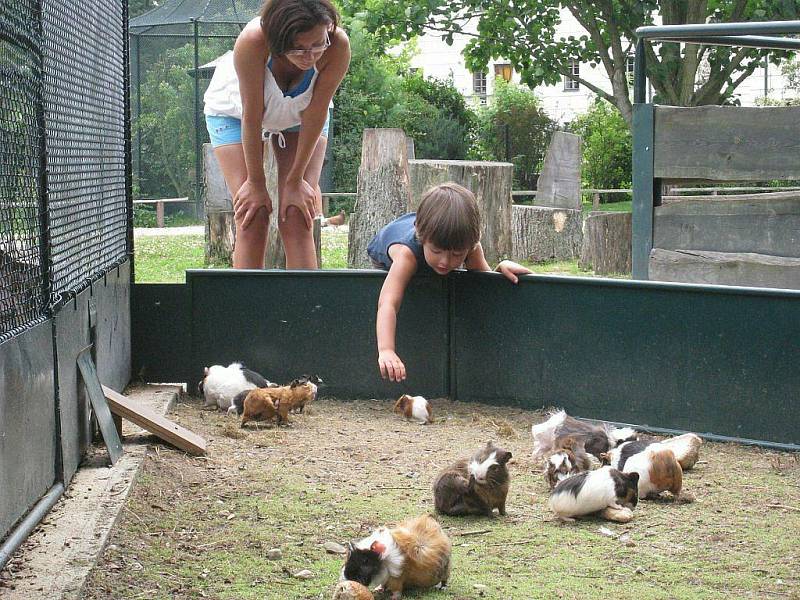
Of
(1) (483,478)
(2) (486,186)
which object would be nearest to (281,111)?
(1) (483,478)

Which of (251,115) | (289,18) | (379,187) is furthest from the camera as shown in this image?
(379,187)

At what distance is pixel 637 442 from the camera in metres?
4.73

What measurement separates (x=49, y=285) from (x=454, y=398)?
9.14 ft

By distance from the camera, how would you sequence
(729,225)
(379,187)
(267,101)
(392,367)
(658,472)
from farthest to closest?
(379,187), (729,225), (267,101), (392,367), (658,472)

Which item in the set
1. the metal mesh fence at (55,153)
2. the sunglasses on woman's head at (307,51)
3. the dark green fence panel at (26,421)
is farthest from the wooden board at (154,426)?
the sunglasses on woman's head at (307,51)

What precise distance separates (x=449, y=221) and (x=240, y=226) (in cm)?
153

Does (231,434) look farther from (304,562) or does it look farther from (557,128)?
Answer: (557,128)

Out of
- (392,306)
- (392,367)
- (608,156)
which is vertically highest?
(608,156)

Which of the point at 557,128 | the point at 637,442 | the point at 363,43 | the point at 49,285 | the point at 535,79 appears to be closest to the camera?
the point at 49,285

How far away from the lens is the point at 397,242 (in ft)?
20.5

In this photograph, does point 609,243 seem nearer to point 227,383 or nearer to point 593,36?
point 593,36

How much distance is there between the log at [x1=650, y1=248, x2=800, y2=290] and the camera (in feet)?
21.1

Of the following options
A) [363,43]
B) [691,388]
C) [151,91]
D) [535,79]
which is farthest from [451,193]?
[363,43]

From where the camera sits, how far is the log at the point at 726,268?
6.44m
